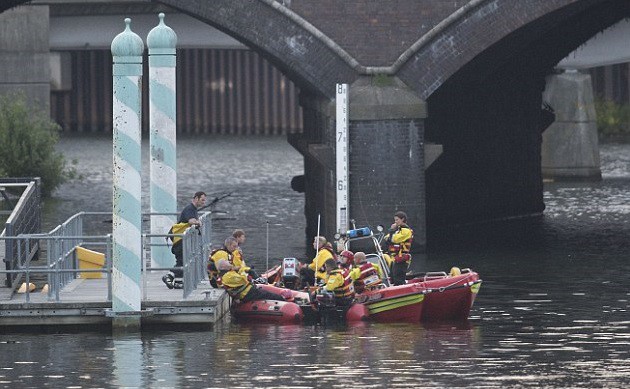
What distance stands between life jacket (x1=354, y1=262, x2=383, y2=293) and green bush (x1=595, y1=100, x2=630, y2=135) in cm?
4932

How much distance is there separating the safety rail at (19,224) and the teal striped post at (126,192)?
147cm

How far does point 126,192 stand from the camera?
1120 inches

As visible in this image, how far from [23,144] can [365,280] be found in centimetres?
2333

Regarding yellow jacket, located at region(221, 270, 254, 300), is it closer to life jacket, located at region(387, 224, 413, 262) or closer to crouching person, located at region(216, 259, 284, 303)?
crouching person, located at region(216, 259, 284, 303)

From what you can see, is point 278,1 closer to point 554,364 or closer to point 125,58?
point 125,58

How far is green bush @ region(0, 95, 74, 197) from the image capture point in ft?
170

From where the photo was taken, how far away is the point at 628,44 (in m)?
53.9

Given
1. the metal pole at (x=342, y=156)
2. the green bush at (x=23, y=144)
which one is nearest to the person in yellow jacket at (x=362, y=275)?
the metal pole at (x=342, y=156)

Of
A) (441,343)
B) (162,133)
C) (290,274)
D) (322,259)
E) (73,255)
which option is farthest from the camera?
(162,133)

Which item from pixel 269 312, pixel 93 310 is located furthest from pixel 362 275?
pixel 93 310

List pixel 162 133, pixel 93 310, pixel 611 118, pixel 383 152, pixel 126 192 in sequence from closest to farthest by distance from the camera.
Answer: pixel 126 192
pixel 93 310
pixel 162 133
pixel 383 152
pixel 611 118

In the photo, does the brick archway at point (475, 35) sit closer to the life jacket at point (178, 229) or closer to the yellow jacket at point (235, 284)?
the life jacket at point (178, 229)

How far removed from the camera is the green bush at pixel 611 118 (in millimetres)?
78875

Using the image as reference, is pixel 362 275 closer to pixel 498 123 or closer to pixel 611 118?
pixel 498 123
